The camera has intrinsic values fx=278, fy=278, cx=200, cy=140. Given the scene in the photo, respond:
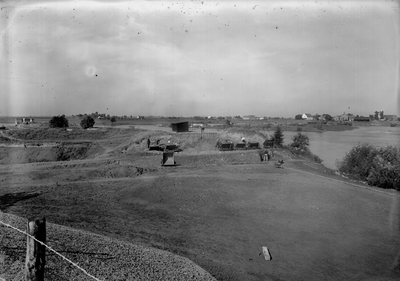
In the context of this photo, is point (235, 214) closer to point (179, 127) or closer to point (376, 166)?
point (376, 166)

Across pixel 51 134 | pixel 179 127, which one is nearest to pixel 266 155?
pixel 179 127

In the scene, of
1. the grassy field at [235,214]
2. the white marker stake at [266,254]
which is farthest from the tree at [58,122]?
the white marker stake at [266,254]

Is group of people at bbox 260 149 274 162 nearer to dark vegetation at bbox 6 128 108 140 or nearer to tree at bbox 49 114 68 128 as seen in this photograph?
dark vegetation at bbox 6 128 108 140

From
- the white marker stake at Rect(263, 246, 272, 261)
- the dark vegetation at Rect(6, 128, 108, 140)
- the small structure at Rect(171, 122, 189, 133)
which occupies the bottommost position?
the white marker stake at Rect(263, 246, 272, 261)

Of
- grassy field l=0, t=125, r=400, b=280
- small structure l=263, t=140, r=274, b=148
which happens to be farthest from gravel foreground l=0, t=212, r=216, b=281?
small structure l=263, t=140, r=274, b=148

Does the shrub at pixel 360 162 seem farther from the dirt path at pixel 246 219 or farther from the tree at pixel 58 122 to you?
the tree at pixel 58 122

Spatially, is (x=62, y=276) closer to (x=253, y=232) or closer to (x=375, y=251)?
(x=253, y=232)
